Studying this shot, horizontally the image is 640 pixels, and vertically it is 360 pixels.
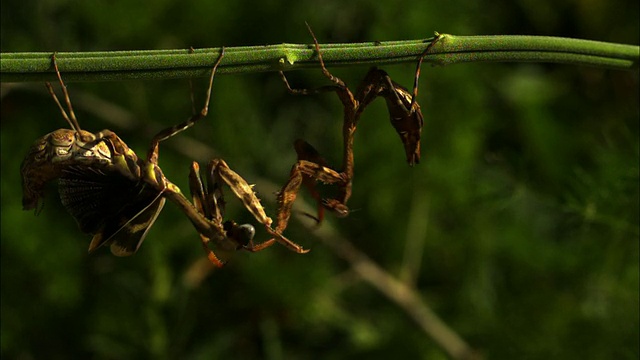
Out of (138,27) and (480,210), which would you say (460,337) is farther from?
(138,27)

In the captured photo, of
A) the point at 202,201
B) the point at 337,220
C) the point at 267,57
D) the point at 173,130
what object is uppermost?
the point at 267,57

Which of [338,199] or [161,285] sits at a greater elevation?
[338,199]

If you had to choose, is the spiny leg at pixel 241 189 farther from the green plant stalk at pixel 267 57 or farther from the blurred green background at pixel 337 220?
the blurred green background at pixel 337 220

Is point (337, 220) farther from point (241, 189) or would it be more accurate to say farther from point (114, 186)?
point (114, 186)

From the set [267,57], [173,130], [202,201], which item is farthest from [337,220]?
[267,57]

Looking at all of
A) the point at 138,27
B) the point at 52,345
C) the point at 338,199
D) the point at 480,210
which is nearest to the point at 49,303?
the point at 52,345

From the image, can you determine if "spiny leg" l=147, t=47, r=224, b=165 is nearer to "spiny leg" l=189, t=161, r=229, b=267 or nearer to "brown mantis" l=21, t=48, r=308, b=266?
"brown mantis" l=21, t=48, r=308, b=266
